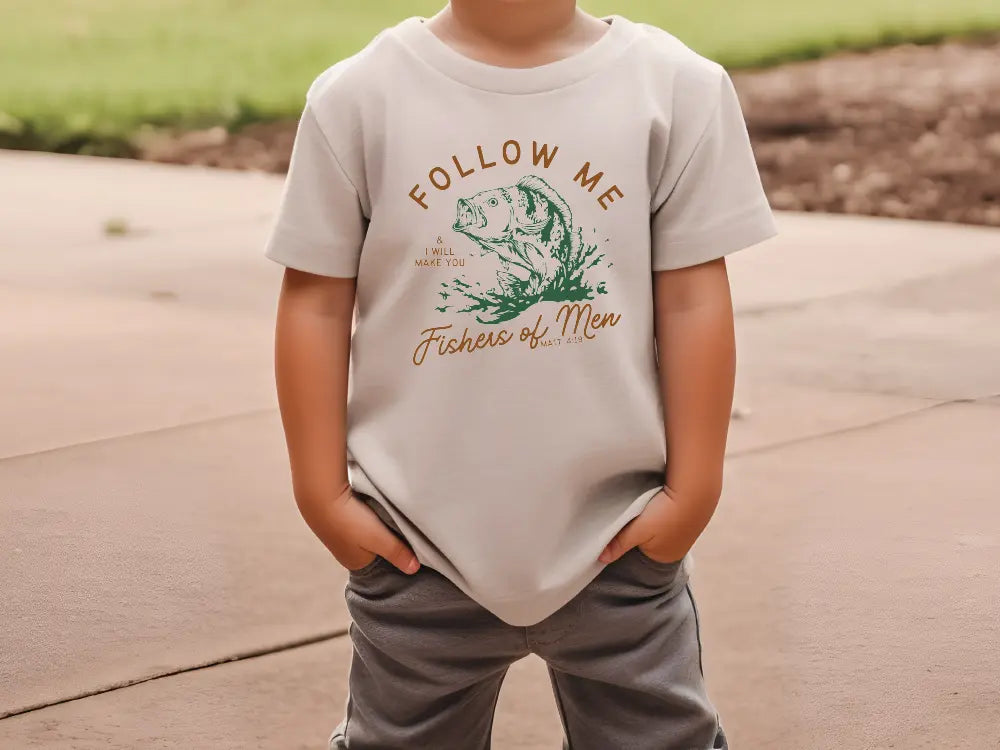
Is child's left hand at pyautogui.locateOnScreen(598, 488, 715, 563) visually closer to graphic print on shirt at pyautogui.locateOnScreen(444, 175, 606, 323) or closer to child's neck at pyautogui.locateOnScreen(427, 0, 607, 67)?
graphic print on shirt at pyautogui.locateOnScreen(444, 175, 606, 323)

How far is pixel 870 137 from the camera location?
840 centimetres

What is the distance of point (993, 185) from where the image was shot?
7.29m

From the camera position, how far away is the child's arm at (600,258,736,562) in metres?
1.65

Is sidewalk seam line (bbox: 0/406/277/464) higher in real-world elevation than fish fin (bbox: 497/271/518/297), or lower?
lower

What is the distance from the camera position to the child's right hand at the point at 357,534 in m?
1.66

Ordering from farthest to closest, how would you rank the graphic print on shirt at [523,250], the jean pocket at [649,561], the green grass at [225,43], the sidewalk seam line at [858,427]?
1. the green grass at [225,43]
2. the sidewalk seam line at [858,427]
3. the jean pocket at [649,561]
4. the graphic print on shirt at [523,250]

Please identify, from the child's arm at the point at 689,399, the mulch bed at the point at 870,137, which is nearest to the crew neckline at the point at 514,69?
the child's arm at the point at 689,399

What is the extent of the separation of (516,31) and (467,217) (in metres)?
0.20

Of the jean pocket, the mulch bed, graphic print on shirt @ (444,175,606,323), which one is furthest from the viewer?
the mulch bed

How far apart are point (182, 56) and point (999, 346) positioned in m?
8.62

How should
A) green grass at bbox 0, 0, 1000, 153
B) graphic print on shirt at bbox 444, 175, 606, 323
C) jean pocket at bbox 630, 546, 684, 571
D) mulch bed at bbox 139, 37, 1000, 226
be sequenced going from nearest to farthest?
graphic print on shirt at bbox 444, 175, 606, 323 → jean pocket at bbox 630, 546, 684, 571 → mulch bed at bbox 139, 37, 1000, 226 → green grass at bbox 0, 0, 1000, 153

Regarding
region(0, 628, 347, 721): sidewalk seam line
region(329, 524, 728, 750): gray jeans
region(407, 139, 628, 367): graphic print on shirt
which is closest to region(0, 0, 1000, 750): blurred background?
region(0, 628, 347, 721): sidewalk seam line

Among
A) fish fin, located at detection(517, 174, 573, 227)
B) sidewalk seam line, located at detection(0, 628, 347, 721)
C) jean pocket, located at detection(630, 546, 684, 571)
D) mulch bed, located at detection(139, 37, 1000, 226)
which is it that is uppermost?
fish fin, located at detection(517, 174, 573, 227)

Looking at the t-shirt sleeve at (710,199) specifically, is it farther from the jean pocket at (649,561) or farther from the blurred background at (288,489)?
the blurred background at (288,489)
